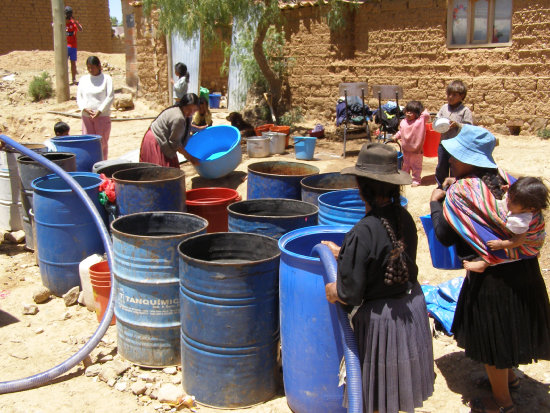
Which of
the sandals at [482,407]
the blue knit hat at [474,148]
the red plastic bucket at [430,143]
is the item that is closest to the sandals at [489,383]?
the sandals at [482,407]

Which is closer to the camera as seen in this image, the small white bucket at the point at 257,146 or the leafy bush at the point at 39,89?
the small white bucket at the point at 257,146

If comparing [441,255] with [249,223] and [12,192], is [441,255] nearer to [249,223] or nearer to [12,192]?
[249,223]

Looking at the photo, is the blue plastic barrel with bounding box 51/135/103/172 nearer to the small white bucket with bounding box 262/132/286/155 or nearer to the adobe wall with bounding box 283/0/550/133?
the small white bucket with bounding box 262/132/286/155

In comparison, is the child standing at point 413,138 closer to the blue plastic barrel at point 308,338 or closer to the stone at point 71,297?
the blue plastic barrel at point 308,338

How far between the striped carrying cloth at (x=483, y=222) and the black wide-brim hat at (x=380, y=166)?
567 millimetres

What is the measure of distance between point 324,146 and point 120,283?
667 cm

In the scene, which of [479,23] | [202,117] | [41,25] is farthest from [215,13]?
[41,25]

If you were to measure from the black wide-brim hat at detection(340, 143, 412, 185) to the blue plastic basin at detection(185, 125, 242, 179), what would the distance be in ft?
15.5

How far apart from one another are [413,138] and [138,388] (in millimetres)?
4512

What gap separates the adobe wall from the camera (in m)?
8.47

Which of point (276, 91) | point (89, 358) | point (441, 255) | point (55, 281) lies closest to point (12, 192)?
point (55, 281)

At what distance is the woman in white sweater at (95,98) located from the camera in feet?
23.9

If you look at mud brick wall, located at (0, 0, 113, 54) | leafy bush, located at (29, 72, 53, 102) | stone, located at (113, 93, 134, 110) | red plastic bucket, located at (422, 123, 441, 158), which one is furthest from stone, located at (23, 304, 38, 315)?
mud brick wall, located at (0, 0, 113, 54)

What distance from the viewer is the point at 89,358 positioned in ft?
12.6
